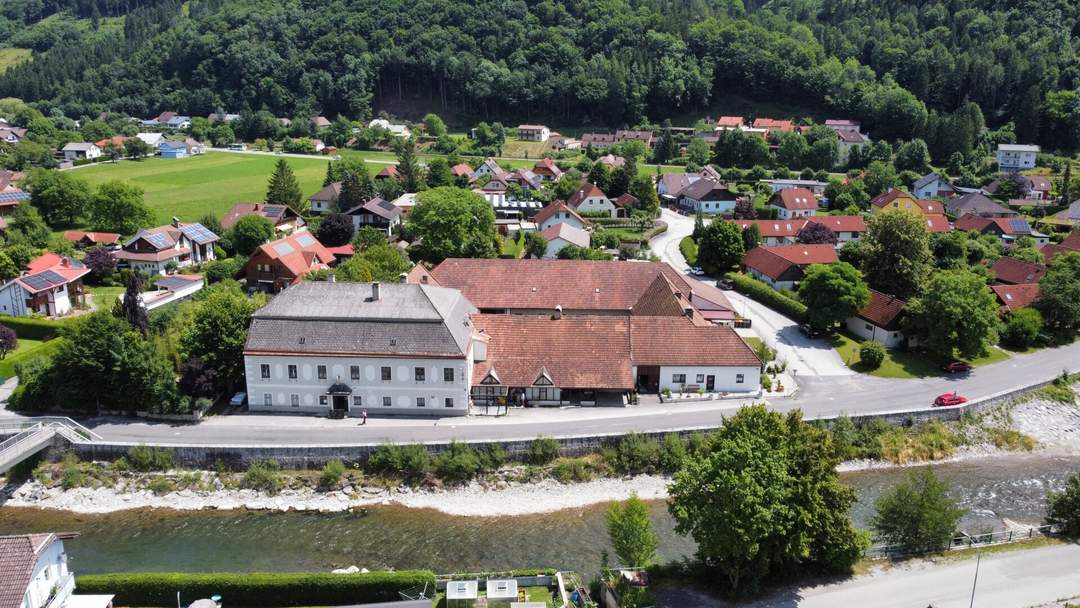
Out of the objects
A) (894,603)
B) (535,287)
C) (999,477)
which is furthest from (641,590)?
(535,287)

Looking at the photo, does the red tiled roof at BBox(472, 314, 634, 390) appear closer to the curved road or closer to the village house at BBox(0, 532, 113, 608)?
the curved road

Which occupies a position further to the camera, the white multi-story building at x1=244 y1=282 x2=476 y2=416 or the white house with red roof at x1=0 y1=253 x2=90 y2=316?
the white house with red roof at x1=0 y1=253 x2=90 y2=316

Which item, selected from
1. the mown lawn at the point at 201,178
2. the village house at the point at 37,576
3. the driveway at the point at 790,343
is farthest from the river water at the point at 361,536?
the mown lawn at the point at 201,178

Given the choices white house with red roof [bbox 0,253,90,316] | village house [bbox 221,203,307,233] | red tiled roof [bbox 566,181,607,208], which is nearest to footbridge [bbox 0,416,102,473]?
white house with red roof [bbox 0,253,90,316]

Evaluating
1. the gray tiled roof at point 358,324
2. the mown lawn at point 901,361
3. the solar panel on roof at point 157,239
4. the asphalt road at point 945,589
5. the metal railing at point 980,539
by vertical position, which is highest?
the gray tiled roof at point 358,324

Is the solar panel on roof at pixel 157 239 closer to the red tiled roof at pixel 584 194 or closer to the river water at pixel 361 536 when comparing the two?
the river water at pixel 361 536

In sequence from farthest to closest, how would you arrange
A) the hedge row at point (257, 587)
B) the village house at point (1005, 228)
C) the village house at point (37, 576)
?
the village house at point (1005, 228)
the hedge row at point (257, 587)
the village house at point (37, 576)

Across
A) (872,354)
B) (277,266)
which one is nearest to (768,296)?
(872,354)
